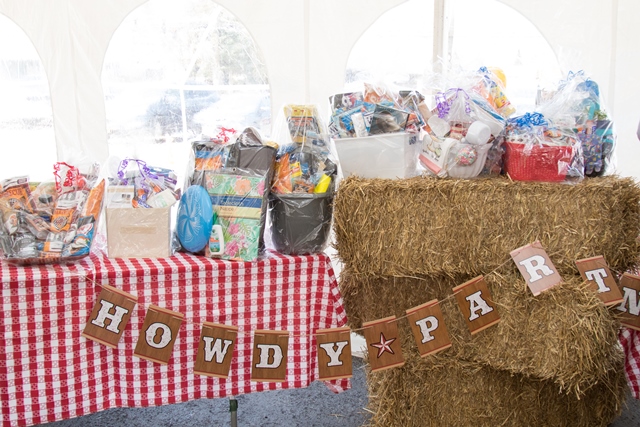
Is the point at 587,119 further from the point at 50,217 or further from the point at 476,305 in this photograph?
the point at 50,217

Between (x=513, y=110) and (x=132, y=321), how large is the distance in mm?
1822

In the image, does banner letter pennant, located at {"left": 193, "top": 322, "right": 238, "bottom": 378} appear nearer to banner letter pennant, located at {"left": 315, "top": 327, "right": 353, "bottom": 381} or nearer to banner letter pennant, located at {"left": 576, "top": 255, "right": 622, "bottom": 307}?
banner letter pennant, located at {"left": 315, "top": 327, "right": 353, "bottom": 381}

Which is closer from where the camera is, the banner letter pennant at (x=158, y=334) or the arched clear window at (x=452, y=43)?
the banner letter pennant at (x=158, y=334)

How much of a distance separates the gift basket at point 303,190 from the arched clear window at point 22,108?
1523mm

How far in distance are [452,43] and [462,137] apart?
4.02ft

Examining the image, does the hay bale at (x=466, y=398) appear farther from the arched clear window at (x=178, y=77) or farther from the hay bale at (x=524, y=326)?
the arched clear window at (x=178, y=77)

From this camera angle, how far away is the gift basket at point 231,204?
231 centimetres

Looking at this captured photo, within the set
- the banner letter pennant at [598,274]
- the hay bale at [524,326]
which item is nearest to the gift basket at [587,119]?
the banner letter pennant at [598,274]

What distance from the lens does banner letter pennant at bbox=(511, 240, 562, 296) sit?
89.6 inches

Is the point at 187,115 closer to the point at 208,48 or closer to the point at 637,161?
the point at 208,48

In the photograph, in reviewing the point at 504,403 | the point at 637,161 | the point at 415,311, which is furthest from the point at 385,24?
the point at 504,403

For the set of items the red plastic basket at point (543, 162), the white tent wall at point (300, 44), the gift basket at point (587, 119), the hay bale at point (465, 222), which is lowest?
the hay bale at point (465, 222)

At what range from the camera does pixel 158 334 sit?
7.18ft

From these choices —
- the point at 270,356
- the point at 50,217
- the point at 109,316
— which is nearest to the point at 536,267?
the point at 270,356
